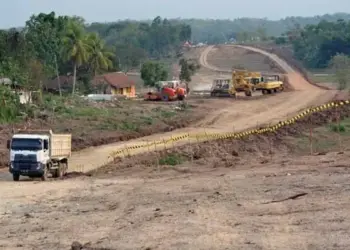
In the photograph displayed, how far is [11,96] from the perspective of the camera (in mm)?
56781

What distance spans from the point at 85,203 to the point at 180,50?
16172 cm

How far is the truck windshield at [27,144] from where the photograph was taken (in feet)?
114

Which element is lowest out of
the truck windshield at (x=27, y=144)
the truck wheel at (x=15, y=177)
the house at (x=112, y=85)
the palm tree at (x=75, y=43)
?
the house at (x=112, y=85)

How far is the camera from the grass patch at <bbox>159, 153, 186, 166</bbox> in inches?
1603

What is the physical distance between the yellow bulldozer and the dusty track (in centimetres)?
166

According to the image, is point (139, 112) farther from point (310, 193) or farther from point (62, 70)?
point (310, 193)

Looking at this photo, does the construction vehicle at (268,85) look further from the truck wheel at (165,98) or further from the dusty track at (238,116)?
the truck wheel at (165,98)

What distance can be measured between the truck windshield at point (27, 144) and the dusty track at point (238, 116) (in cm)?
675

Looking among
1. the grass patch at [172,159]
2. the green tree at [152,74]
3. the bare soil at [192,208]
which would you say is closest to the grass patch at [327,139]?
the grass patch at [172,159]

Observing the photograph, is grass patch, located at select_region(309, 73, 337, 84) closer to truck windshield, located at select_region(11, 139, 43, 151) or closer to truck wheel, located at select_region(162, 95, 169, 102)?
truck wheel, located at select_region(162, 95, 169, 102)

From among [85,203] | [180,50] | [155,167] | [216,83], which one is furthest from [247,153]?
[180,50]

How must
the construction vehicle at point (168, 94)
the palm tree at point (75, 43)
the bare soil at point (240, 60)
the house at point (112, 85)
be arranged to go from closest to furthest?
the construction vehicle at point (168, 94), the palm tree at point (75, 43), the house at point (112, 85), the bare soil at point (240, 60)

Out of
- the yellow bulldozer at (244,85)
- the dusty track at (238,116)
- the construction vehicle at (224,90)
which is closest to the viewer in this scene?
the dusty track at (238,116)

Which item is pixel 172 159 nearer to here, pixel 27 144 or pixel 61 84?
pixel 27 144
